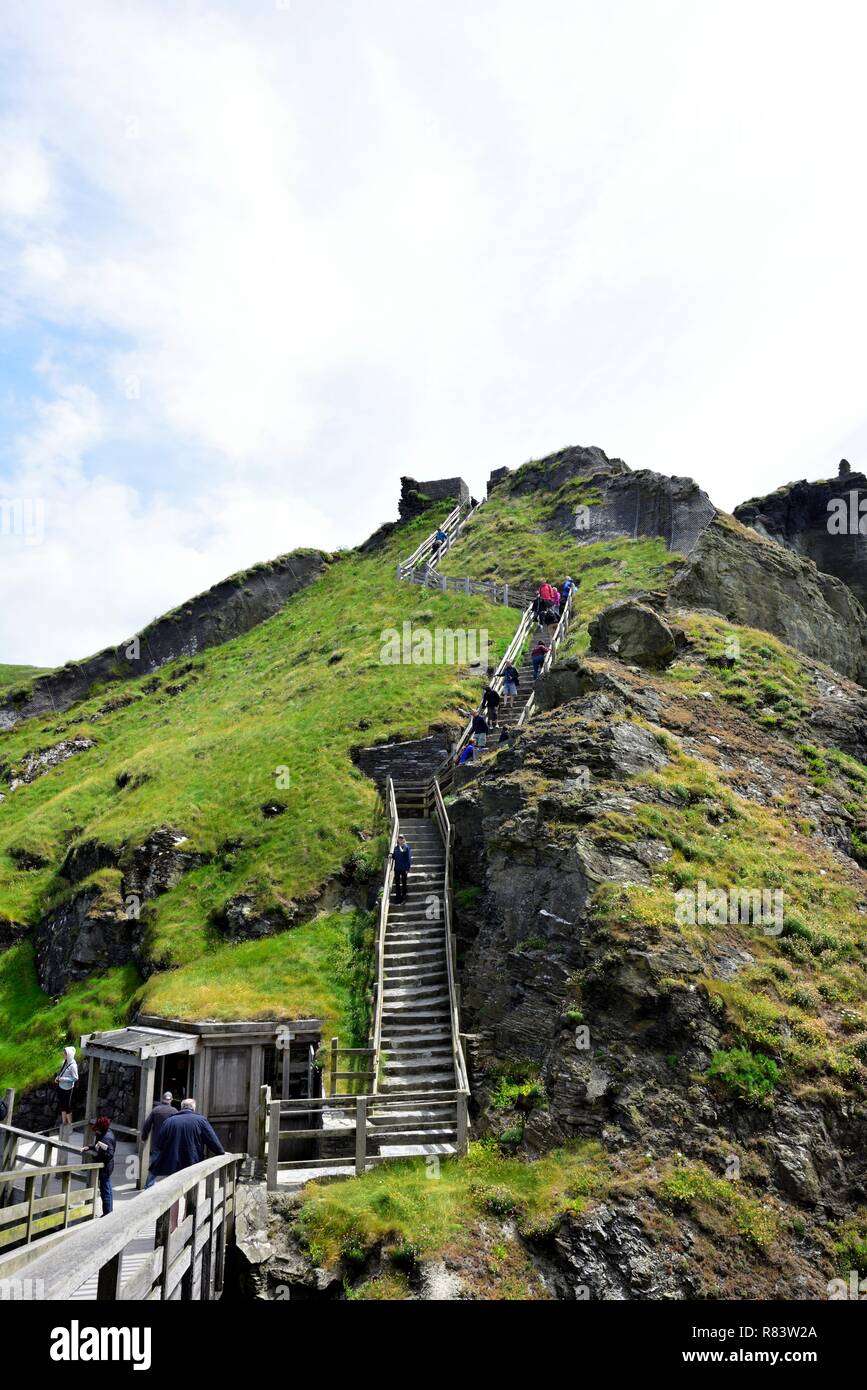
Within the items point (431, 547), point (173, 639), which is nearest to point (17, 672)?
point (173, 639)

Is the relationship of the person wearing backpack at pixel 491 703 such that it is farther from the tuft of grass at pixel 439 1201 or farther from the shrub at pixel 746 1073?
the tuft of grass at pixel 439 1201

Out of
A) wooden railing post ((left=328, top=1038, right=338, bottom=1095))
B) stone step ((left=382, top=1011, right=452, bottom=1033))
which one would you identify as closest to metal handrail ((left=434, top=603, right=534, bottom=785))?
stone step ((left=382, top=1011, right=452, bottom=1033))

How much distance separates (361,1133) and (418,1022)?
13.2ft

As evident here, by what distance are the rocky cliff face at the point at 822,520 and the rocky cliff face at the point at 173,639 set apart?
3024 cm

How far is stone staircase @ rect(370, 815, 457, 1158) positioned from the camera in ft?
51.2

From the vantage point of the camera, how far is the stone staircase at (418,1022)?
15.6 metres

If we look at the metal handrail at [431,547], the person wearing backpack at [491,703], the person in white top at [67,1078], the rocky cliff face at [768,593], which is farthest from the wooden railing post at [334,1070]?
the metal handrail at [431,547]

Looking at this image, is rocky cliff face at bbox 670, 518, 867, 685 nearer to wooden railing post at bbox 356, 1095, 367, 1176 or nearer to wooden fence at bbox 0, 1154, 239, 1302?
wooden railing post at bbox 356, 1095, 367, 1176

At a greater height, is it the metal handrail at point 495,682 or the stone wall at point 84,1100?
the metal handrail at point 495,682
